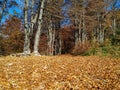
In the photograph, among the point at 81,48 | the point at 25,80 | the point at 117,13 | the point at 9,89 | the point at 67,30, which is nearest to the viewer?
the point at 9,89

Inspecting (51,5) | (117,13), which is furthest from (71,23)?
(51,5)

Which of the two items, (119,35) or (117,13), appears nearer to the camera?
(119,35)

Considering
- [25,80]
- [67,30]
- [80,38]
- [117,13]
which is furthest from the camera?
[67,30]

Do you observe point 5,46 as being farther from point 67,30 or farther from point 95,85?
point 95,85

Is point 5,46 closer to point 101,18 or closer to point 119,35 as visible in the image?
point 101,18

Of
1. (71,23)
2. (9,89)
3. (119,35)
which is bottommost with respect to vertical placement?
(9,89)

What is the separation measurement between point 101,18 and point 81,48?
524 inches

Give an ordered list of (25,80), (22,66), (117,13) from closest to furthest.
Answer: (25,80) → (22,66) → (117,13)

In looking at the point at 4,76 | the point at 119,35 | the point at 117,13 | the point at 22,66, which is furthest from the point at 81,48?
the point at 4,76

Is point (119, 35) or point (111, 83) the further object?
point (119, 35)

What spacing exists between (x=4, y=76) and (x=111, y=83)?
4.09 meters

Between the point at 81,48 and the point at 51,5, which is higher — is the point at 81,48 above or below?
below

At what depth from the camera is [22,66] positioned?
11.1m

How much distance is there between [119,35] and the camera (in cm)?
2123
